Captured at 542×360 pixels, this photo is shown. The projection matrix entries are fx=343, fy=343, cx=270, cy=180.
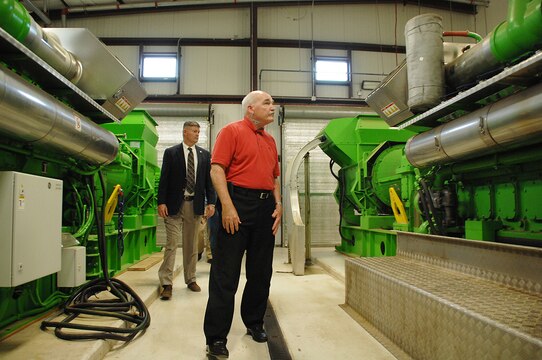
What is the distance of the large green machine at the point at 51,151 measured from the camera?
1.93 m

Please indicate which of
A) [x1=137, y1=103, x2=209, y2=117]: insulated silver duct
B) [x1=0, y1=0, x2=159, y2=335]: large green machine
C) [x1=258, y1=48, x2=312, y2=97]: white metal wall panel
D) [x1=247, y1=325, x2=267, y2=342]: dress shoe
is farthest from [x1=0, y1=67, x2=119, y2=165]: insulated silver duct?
[x1=258, y1=48, x2=312, y2=97]: white metal wall panel

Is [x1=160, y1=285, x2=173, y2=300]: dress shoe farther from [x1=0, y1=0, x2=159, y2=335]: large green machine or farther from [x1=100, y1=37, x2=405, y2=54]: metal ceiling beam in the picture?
[x1=100, y1=37, x2=405, y2=54]: metal ceiling beam

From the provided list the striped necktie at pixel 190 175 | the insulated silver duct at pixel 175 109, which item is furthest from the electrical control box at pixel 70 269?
the insulated silver duct at pixel 175 109

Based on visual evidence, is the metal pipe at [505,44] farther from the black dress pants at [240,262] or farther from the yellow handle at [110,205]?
the yellow handle at [110,205]

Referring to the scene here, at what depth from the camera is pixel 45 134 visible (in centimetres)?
223

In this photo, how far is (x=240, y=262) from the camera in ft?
7.27

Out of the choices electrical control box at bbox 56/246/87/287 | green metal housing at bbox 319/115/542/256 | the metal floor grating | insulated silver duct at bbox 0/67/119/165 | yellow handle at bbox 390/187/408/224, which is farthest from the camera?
yellow handle at bbox 390/187/408/224

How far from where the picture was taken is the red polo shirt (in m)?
2.17

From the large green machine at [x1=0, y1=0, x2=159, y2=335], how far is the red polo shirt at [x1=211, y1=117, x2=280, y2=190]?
112 cm

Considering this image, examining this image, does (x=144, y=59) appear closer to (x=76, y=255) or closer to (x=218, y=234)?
(x=76, y=255)

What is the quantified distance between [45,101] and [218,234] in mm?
1371

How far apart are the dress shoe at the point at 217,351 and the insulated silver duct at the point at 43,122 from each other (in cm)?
170

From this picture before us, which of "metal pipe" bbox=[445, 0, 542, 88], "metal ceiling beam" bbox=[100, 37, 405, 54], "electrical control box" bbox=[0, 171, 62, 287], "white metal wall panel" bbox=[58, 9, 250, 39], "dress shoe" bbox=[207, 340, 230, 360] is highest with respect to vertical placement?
"white metal wall panel" bbox=[58, 9, 250, 39]

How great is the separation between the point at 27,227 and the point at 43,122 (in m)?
0.65
